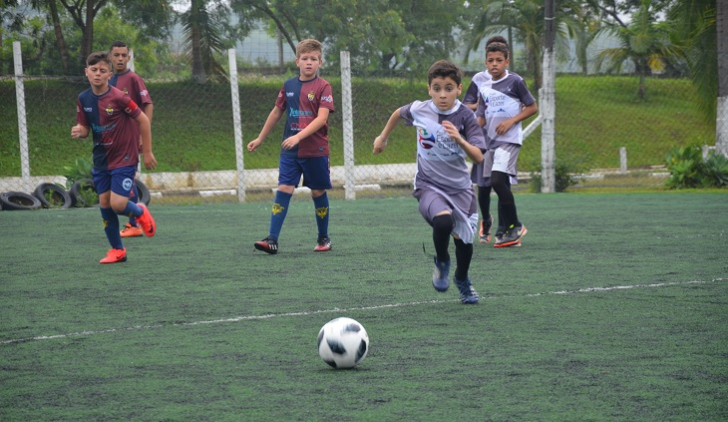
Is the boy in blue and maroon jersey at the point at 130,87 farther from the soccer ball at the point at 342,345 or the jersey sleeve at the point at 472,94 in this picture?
the soccer ball at the point at 342,345

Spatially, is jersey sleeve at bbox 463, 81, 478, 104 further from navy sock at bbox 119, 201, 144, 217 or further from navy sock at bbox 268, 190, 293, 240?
navy sock at bbox 119, 201, 144, 217

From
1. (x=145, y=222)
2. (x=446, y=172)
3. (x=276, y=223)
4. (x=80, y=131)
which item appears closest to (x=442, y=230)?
(x=446, y=172)

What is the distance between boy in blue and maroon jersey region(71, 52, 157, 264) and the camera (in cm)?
738

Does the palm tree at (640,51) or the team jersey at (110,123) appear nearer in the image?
the team jersey at (110,123)

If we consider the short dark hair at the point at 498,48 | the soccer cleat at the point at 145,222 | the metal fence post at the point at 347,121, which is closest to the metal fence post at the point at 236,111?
the metal fence post at the point at 347,121

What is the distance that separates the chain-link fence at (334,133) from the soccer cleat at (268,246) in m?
7.70

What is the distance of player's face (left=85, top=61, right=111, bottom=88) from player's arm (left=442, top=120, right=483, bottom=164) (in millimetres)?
3289

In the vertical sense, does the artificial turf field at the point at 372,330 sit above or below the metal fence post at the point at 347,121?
below

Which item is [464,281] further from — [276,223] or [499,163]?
[499,163]

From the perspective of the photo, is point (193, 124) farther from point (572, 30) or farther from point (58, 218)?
point (572, 30)

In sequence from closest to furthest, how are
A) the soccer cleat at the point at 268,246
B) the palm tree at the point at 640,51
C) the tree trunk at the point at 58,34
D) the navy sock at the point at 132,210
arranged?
the soccer cleat at the point at 268,246
the navy sock at the point at 132,210
the tree trunk at the point at 58,34
the palm tree at the point at 640,51

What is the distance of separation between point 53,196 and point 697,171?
10.7 meters

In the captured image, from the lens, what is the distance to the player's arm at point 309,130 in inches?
299

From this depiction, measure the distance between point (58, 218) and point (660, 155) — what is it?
2457 centimetres
